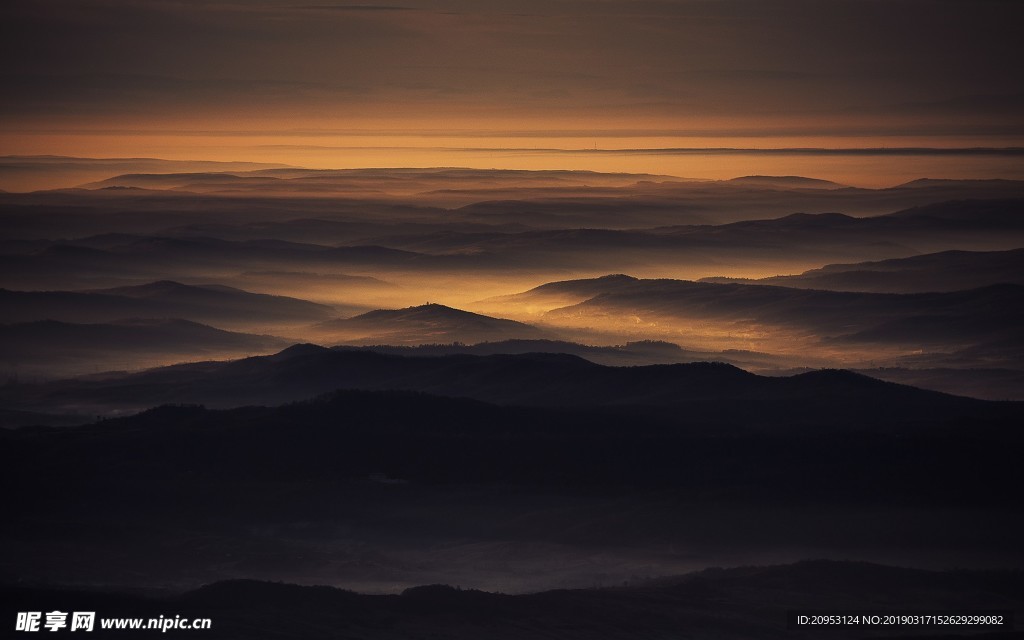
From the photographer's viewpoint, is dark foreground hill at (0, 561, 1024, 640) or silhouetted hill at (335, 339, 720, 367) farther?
silhouetted hill at (335, 339, 720, 367)

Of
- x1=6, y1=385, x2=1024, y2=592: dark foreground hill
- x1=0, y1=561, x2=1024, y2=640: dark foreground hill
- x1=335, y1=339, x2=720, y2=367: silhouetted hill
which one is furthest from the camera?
x1=335, y1=339, x2=720, y2=367: silhouetted hill

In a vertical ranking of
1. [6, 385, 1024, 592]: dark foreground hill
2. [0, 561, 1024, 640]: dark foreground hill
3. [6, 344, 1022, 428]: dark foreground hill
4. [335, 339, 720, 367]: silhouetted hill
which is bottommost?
[0, 561, 1024, 640]: dark foreground hill

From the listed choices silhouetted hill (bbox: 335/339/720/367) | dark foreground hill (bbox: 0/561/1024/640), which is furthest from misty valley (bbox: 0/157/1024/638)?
silhouetted hill (bbox: 335/339/720/367)

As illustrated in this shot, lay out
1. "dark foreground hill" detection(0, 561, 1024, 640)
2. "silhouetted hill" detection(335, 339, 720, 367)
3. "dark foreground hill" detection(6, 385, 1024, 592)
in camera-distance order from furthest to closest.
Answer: "silhouetted hill" detection(335, 339, 720, 367) < "dark foreground hill" detection(6, 385, 1024, 592) < "dark foreground hill" detection(0, 561, 1024, 640)

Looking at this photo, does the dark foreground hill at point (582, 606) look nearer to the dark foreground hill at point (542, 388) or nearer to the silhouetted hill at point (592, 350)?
the dark foreground hill at point (542, 388)

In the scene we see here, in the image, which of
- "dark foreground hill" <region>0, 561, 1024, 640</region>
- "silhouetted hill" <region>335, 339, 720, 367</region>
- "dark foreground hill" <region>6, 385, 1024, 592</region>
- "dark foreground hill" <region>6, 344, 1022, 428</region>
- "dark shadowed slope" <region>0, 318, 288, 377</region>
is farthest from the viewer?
"dark shadowed slope" <region>0, 318, 288, 377</region>

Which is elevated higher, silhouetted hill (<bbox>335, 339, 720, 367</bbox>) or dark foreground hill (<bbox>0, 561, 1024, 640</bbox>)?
silhouetted hill (<bbox>335, 339, 720, 367</bbox>)

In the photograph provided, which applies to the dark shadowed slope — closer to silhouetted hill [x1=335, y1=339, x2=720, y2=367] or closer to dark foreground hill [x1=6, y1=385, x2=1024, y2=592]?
silhouetted hill [x1=335, y1=339, x2=720, y2=367]

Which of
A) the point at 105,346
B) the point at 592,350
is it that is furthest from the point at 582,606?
the point at 105,346

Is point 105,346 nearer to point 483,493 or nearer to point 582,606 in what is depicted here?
point 483,493

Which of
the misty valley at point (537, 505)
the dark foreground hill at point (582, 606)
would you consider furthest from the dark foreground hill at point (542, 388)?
the dark foreground hill at point (582, 606)
